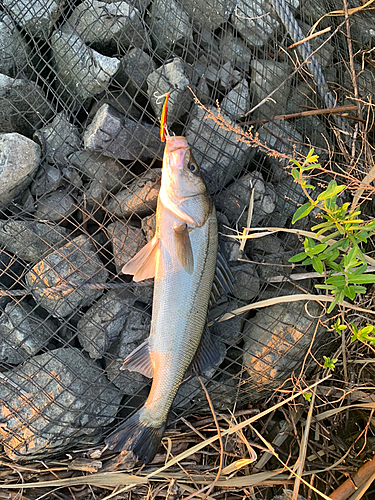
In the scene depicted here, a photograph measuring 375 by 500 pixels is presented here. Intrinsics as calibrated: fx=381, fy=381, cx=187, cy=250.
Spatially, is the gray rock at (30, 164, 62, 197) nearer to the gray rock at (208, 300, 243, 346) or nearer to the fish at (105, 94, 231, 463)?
the fish at (105, 94, 231, 463)

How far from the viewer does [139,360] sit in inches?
105

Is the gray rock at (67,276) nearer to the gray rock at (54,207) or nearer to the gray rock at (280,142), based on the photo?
the gray rock at (54,207)

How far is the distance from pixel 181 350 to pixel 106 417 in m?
0.89

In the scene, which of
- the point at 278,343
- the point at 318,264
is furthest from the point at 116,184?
the point at 278,343

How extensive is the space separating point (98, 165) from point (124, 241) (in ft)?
2.14

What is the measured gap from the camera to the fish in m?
2.63

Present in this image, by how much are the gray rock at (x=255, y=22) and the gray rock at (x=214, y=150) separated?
0.75 metres

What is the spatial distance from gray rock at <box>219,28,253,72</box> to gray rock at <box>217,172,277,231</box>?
0.94 meters

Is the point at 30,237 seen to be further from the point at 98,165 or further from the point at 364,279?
the point at 364,279

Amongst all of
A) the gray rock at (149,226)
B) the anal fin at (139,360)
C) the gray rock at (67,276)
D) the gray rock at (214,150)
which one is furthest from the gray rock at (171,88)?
the anal fin at (139,360)

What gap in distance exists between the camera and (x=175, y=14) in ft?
9.96

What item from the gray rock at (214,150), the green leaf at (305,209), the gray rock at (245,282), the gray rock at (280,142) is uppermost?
the gray rock at (214,150)

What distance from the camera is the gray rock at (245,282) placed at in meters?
3.10

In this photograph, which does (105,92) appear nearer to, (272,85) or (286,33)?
(272,85)
